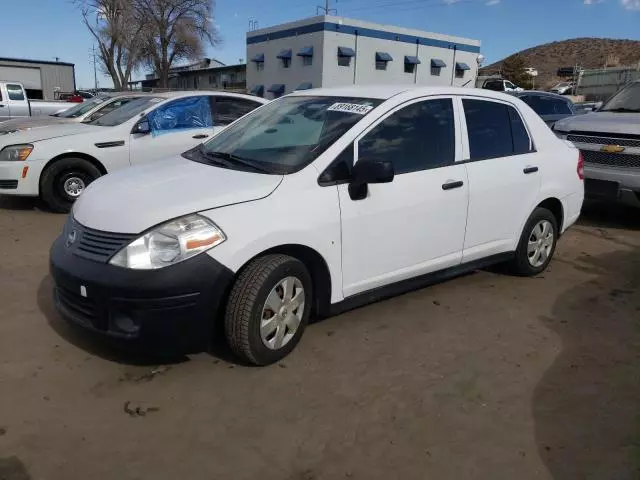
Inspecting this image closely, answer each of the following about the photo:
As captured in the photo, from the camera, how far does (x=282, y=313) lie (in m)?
3.32

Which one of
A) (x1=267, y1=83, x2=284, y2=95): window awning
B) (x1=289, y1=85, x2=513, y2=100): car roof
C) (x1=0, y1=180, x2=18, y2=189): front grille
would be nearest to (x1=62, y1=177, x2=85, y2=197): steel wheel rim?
(x1=0, y1=180, x2=18, y2=189): front grille

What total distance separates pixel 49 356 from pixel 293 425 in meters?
1.68

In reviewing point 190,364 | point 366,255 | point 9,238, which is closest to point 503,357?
point 366,255

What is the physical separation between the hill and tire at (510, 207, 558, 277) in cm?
7731

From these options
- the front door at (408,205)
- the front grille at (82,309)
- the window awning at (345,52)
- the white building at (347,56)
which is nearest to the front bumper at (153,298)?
the front grille at (82,309)

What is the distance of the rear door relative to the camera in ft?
14.2

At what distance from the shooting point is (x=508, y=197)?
455cm

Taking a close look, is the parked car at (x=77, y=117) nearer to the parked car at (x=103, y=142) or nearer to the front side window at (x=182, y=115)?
the parked car at (x=103, y=142)

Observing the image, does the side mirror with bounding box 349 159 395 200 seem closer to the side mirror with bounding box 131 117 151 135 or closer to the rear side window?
the rear side window

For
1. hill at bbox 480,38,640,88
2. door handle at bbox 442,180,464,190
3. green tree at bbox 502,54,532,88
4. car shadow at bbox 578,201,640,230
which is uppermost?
hill at bbox 480,38,640,88

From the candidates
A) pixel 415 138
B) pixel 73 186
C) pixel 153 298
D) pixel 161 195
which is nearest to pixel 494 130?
pixel 415 138

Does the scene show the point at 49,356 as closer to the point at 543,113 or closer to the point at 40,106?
the point at 543,113

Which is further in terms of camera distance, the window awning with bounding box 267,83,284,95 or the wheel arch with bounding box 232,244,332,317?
the window awning with bounding box 267,83,284,95

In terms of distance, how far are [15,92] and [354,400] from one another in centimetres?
1741
